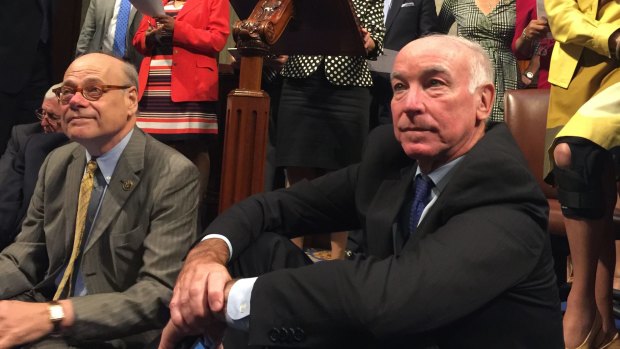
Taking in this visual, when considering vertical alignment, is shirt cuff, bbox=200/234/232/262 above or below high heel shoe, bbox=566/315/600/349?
above

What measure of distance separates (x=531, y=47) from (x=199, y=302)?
8.83ft

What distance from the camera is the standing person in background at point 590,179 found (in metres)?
2.43

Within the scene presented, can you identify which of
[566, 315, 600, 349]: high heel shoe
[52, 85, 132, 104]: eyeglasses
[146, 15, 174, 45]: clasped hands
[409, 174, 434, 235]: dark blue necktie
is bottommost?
[566, 315, 600, 349]: high heel shoe

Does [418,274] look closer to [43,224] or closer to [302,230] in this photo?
[302,230]

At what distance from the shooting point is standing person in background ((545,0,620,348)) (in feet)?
7.97

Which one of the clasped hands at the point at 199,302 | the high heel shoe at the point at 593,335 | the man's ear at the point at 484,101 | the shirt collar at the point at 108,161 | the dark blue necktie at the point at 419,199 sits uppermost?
the man's ear at the point at 484,101

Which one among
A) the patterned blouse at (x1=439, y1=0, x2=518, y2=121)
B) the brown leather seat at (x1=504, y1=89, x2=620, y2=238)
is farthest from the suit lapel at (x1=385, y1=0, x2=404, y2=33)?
the brown leather seat at (x1=504, y1=89, x2=620, y2=238)

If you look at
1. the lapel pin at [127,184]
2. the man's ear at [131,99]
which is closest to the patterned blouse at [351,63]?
the man's ear at [131,99]

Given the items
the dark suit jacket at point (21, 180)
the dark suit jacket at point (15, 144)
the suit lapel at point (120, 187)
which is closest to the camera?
the suit lapel at point (120, 187)

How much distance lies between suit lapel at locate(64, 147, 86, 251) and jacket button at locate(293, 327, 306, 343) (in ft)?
3.21

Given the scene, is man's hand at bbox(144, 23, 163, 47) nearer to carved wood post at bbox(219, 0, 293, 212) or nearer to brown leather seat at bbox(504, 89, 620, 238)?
carved wood post at bbox(219, 0, 293, 212)

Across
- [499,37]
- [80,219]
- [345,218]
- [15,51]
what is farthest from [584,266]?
[15,51]

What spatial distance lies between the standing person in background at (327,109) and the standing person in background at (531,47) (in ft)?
2.45

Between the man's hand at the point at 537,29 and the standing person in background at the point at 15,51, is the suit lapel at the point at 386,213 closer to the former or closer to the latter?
the man's hand at the point at 537,29
